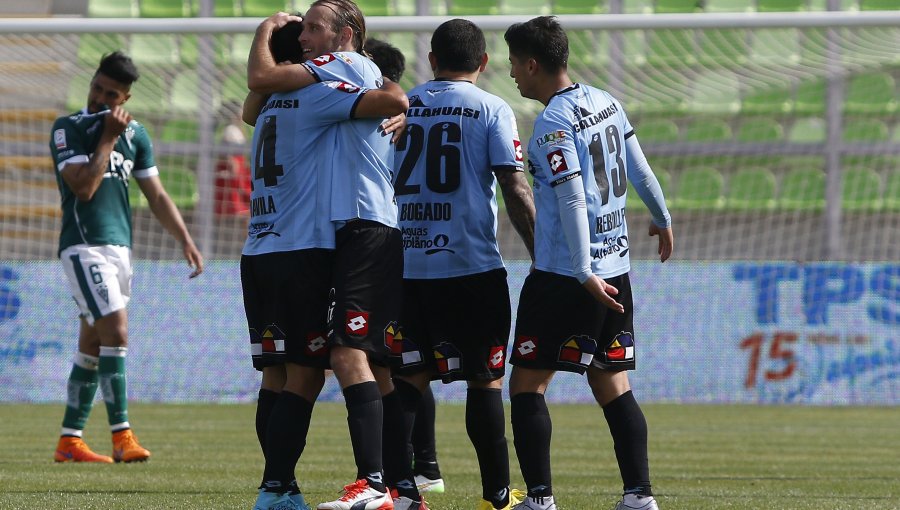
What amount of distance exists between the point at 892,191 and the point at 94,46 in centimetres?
958

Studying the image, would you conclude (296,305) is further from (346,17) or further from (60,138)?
(60,138)

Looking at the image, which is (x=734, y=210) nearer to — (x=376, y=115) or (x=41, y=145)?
(x=41, y=145)

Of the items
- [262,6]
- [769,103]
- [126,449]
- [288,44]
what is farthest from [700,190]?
[288,44]

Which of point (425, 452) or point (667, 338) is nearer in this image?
point (425, 452)

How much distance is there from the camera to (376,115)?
185 inches

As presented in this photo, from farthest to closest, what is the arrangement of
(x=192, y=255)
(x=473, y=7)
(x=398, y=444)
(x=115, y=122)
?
(x=473, y=7), (x=192, y=255), (x=115, y=122), (x=398, y=444)

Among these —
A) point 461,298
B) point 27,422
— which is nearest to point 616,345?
point 461,298

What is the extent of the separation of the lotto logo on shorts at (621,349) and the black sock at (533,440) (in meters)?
0.32

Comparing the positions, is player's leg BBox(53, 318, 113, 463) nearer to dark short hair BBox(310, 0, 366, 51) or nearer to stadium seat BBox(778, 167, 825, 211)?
dark short hair BBox(310, 0, 366, 51)

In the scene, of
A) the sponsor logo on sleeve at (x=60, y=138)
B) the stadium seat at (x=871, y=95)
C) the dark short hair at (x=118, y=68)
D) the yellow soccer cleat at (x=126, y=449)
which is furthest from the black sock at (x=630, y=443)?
the stadium seat at (x=871, y=95)

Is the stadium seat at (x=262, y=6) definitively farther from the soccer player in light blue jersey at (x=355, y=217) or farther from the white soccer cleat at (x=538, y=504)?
the white soccer cleat at (x=538, y=504)

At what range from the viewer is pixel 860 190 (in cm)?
1502

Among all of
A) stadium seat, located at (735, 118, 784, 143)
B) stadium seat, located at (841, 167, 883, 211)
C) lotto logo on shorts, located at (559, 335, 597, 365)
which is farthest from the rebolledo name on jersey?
stadium seat, located at (735, 118, 784, 143)

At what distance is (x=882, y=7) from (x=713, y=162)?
4067 mm
